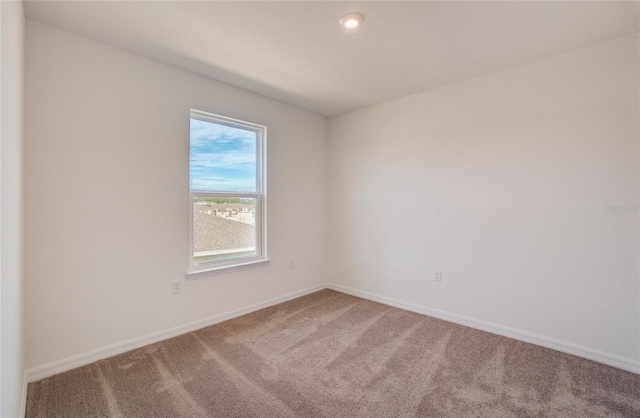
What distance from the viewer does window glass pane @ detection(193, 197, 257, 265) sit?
295cm

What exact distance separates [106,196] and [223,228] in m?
1.11

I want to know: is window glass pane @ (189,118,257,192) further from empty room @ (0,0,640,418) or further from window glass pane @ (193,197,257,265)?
window glass pane @ (193,197,257,265)

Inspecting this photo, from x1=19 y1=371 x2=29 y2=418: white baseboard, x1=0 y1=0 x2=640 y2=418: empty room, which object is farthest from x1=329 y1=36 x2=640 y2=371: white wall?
x1=19 y1=371 x2=29 y2=418: white baseboard

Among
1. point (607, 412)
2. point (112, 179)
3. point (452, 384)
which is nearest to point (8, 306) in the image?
point (112, 179)

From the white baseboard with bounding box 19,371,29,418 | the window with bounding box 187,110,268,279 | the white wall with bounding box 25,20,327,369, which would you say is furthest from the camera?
the window with bounding box 187,110,268,279

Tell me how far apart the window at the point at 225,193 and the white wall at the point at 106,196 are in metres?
0.14

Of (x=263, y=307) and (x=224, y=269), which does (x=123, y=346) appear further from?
(x=263, y=307)

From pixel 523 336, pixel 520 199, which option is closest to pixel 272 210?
pixel 520 199

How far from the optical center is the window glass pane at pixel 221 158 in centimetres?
292

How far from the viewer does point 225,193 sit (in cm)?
313

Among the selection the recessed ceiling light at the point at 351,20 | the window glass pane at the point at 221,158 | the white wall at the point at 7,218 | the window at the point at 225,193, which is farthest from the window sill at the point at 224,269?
the recessed ceiling light at the point at 351,20

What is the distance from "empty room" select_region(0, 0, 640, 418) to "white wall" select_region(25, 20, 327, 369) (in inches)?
0.5

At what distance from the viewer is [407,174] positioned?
11.3 ft

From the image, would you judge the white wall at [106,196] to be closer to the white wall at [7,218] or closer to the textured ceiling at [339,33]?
the textured ceiling at [339,33]
